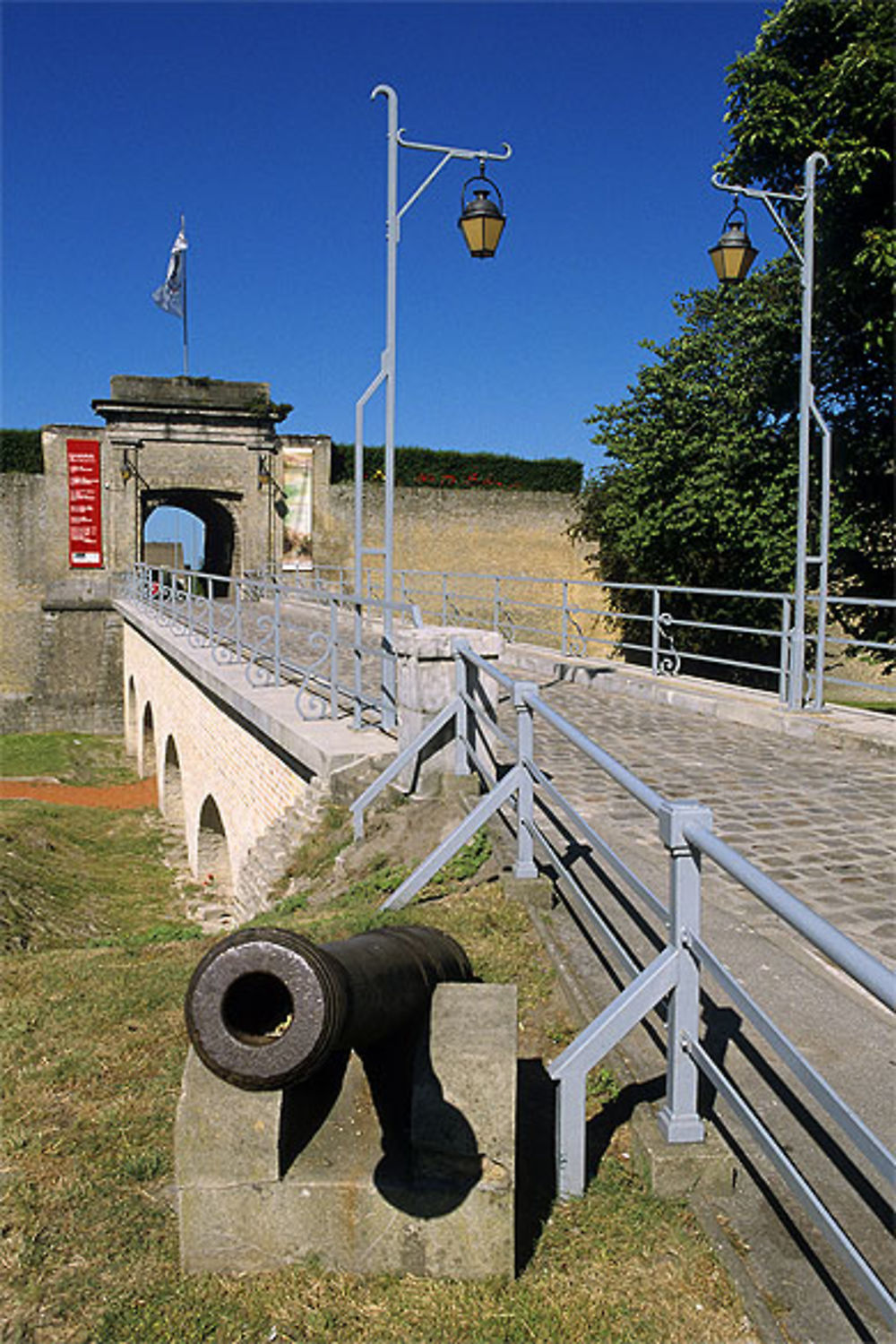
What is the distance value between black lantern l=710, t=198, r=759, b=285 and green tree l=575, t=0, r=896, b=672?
130 inches

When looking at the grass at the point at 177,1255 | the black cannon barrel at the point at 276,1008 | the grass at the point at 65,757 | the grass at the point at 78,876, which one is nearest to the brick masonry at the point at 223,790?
Result: the grass at the point at 78,876

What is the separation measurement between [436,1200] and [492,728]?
351cm

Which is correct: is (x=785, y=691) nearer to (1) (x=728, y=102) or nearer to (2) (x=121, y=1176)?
(2) (x=121, y=1176)

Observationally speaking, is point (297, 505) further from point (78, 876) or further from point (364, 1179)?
point (364, 1179)

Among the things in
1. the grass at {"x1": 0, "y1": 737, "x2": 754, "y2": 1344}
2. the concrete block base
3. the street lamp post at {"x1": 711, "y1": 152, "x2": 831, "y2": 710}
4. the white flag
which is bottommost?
the grass at {"x1": 0, "y1": 737, "x2": 754, "y2": 1344}

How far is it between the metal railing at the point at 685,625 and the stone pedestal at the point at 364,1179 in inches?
258

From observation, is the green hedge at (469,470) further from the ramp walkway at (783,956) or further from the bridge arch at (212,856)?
the ramp walkway at (783,956)

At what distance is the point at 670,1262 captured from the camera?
263 centimetres

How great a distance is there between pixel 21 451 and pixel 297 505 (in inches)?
329

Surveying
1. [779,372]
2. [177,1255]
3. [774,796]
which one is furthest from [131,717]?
[177,1255]

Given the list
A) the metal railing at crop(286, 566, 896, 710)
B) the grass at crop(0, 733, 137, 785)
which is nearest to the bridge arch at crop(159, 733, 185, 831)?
the grass at crop(0, 733, 137, 785)

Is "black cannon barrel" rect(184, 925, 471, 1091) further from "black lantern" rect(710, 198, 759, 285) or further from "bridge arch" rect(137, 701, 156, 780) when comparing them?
"bridge arch" rect(137, 701, 156, 780)

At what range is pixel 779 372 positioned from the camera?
18.0 m

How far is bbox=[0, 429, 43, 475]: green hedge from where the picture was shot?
3266cm
